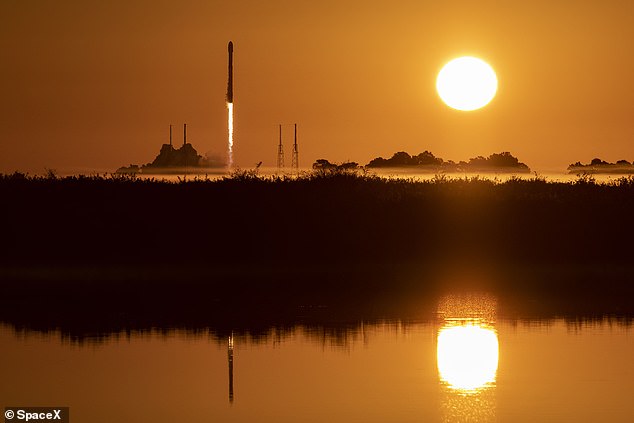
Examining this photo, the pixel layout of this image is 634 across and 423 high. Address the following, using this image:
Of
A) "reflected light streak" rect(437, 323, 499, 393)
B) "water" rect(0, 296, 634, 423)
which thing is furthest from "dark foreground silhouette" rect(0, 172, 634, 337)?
"water" rect(0, 296, 634, 423)

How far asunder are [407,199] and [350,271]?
5.87 meters

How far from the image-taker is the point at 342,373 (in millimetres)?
20625

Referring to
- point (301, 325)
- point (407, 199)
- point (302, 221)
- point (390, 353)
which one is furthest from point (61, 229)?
point (390, 353)

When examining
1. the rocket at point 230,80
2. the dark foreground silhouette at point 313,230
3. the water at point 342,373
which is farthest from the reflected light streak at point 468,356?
the rocket at point 230,80

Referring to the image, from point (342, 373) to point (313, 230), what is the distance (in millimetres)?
23792

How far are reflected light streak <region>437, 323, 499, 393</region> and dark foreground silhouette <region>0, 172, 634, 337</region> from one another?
11.7 m

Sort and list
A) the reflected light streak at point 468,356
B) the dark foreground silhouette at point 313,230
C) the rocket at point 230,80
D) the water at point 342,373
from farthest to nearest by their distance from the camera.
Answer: the rocket at point 230,80 < the dark foreground silhouette at point 313,230 < the reflected light streak at point 468,356 < the water at point 342,373

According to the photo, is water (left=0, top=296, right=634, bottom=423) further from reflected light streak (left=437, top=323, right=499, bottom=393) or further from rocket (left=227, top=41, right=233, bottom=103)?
rocket (left=227, top=41, right=233, bottom=103)

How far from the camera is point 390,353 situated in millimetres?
22688

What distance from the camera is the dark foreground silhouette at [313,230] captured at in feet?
133

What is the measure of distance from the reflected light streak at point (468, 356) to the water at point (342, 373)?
0.03m

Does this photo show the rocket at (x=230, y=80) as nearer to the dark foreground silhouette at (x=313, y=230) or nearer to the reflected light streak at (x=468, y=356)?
the dark foreground silhouette at (x=313, y=230)

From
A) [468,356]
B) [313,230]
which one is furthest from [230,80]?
[468,356]

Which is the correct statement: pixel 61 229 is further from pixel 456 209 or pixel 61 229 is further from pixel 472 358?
pixel 472 358
